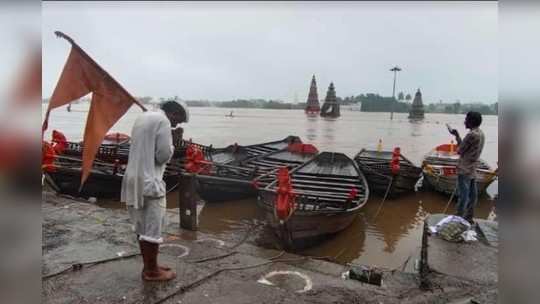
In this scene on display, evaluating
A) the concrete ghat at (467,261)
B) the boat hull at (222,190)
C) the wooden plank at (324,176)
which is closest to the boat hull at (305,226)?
the concrete ghat at (467,261)

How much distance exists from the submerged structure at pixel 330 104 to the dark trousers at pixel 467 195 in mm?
73349

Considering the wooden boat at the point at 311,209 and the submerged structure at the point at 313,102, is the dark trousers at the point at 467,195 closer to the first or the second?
the wooden boat at the point at 311,209

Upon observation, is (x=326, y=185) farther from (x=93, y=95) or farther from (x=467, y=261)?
(x=93, y=95)

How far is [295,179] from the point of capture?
341 inches

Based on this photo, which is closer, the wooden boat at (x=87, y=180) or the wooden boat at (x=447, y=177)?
the wooden boat at (x=87, y=180)

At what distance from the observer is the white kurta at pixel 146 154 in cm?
313

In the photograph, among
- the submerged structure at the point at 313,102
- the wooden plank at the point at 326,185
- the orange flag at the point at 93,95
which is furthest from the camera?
the submerged structure at the point at 313,102

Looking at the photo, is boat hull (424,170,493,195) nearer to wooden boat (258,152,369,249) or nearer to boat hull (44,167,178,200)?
wooden boat (258,152,369,249)

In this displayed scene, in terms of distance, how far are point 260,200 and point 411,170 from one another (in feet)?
22.7

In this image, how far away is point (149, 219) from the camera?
128 inches

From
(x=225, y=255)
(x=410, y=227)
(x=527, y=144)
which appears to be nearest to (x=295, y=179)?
(x=410, y=227)

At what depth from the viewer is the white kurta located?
3131mm

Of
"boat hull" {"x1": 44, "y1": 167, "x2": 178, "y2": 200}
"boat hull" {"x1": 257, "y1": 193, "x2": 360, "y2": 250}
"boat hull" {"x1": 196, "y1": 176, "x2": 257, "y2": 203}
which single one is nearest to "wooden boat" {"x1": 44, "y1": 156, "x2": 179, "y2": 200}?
"boat hull" {"x1": 44, "y1": 167, "x2": 178, "y2": 200}

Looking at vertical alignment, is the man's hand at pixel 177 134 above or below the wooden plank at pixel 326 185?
above
